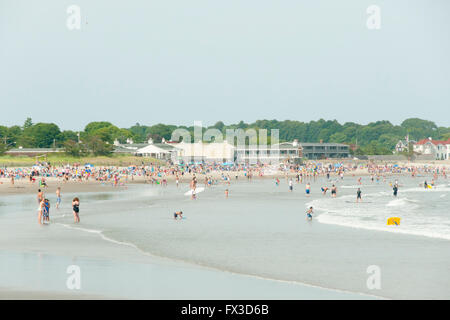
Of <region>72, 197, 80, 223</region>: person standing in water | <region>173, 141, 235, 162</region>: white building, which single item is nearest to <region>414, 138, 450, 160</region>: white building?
<region>173, 141, 235, 162</region>: white building

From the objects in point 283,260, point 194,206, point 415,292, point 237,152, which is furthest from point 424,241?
point 237,152

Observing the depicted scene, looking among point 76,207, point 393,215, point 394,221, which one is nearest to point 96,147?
point 76,207

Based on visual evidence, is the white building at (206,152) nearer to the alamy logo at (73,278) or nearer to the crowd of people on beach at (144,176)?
the crowd of people on beach at (144,176)

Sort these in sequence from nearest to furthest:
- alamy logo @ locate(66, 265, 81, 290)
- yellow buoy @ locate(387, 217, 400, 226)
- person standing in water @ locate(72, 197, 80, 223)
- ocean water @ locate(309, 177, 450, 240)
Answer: alamy logo @ locate(66, 265, 81, 290) → ocean water @ locate(309, 177, 450, 240) → yellow buoy @ locate(387, 217, 400, 226) → person standing in water @ locate(72, 197, 80, 223)

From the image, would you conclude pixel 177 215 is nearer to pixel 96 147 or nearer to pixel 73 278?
pixel 73 278

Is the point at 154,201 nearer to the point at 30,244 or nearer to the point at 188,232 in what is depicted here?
the point at 188,232

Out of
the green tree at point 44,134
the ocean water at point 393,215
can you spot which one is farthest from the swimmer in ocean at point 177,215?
the green tree at point 44,134

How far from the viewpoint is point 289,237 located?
2134 centimetres

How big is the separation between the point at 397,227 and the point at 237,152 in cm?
10921

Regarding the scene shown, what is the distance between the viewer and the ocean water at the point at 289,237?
14430 mm

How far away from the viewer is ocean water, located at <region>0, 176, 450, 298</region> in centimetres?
1443

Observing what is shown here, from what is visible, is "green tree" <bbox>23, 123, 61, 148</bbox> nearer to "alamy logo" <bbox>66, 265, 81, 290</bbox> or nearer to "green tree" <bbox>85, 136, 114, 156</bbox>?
"green tree" <bbox>85, 136, 114, 156</bbox>

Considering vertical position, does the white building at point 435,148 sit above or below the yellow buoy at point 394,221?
above

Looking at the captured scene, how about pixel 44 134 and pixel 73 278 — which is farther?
pixel 44 134
